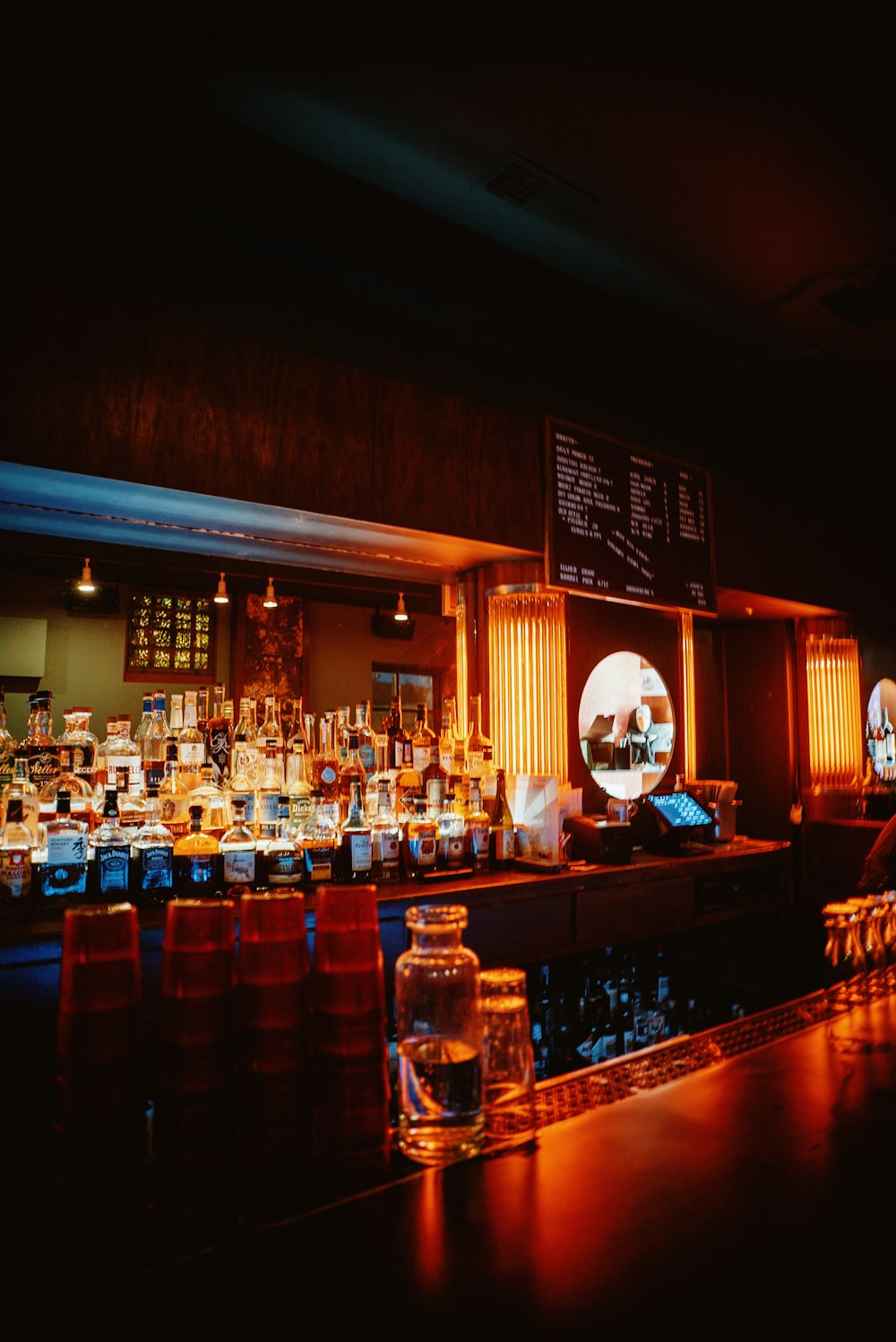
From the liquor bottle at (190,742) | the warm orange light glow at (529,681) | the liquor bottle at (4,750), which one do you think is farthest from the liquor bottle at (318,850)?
the warm orange light glow at (529,681)

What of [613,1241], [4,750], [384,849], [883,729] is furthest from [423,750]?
[883,729]

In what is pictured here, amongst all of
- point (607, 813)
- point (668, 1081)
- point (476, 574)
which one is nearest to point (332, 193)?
point (476, 574)

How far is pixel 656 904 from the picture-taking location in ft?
10.5

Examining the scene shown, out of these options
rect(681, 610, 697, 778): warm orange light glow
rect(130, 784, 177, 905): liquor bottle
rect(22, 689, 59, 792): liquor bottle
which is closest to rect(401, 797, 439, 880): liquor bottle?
rect(130, 784, 177, 905): liquor bottle

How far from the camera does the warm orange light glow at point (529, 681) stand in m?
3.49

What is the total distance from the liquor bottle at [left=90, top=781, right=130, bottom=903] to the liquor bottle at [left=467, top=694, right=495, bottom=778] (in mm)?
1360

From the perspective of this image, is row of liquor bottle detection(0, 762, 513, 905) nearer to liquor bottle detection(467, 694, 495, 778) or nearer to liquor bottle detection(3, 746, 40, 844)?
liquor bottle detection(3, 746, 40, 844)

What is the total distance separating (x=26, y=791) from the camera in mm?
2371

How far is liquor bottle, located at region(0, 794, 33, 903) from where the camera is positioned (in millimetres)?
2086

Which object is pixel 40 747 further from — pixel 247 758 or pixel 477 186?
pixel 477 186

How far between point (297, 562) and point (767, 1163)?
9.05 feet

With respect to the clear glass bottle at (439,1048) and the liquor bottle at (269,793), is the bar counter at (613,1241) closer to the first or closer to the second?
the clear glass bottle at (439,1048)

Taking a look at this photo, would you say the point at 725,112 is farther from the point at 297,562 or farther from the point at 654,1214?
the point at 654,1214

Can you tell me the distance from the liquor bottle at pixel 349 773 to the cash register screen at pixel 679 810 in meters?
1.31
